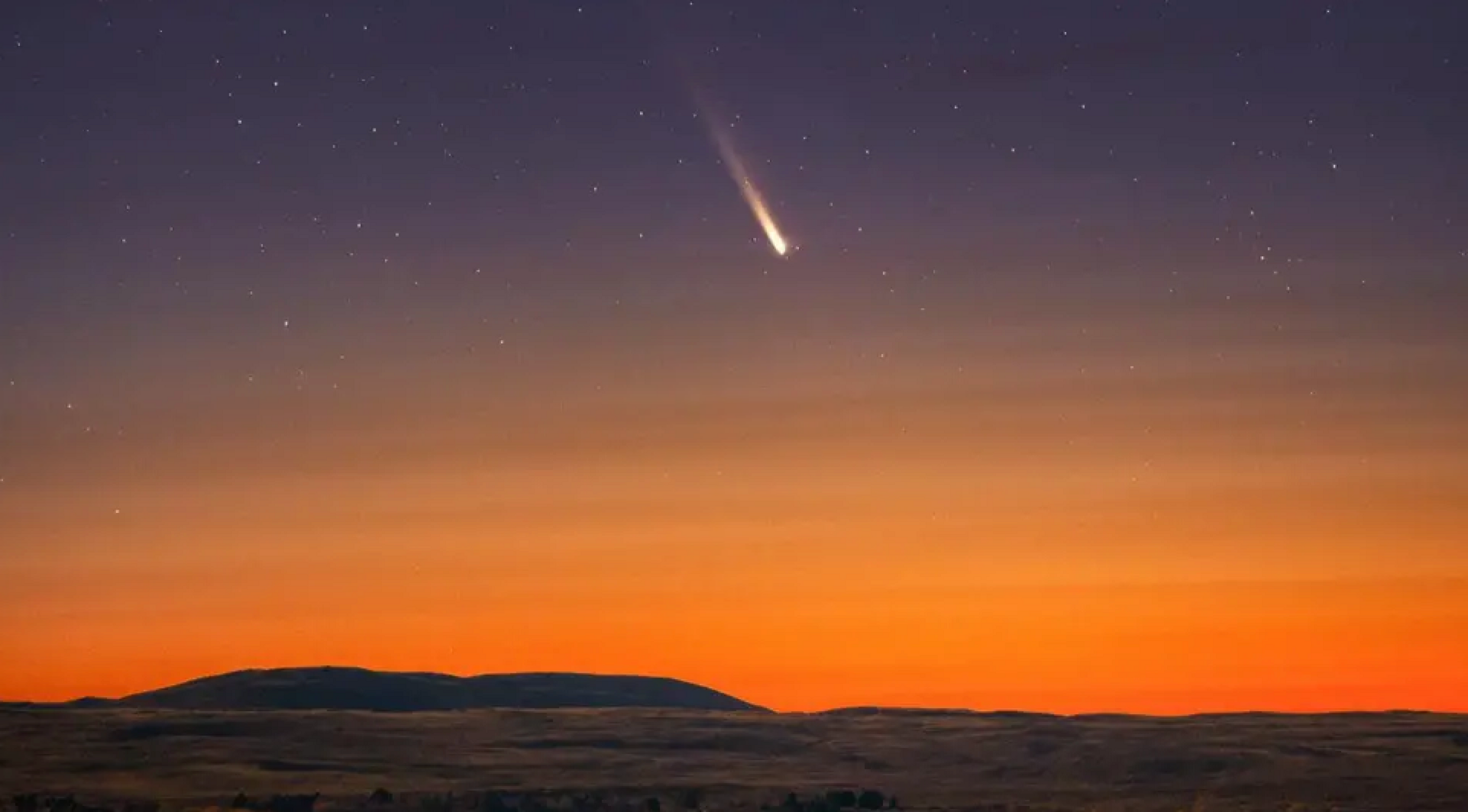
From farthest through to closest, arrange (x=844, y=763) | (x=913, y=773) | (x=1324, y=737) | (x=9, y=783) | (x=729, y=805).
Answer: (x=1324, y=737), (x=844, y=763), (x=913, y=773), (x=9, y=783), (x=729, y=805)

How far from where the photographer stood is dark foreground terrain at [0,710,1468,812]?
132000mm

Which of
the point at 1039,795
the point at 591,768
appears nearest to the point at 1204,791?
the point at 1039,795

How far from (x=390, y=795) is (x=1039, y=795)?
48.6 meters

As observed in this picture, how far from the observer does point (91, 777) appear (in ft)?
476

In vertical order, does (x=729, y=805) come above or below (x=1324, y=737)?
below

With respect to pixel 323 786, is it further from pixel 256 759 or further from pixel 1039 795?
pixel 1039 795

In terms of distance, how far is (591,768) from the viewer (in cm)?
16888

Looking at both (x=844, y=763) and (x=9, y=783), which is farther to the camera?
(x=844, y=763)

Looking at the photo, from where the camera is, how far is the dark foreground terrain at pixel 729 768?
132 metres

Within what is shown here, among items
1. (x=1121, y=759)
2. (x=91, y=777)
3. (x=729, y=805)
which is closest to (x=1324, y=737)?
(x=1121, y=759)

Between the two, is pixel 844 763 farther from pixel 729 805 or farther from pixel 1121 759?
pixel 729 805

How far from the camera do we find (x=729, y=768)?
567ft

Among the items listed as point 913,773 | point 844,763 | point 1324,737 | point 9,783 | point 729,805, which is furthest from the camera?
point 1324,737

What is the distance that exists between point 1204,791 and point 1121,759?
99.5 ft
